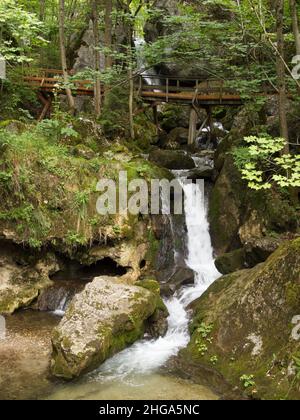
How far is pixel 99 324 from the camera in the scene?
725 cm

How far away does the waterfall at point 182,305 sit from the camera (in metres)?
7.19

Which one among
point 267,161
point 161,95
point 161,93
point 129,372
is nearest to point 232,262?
point 267,161

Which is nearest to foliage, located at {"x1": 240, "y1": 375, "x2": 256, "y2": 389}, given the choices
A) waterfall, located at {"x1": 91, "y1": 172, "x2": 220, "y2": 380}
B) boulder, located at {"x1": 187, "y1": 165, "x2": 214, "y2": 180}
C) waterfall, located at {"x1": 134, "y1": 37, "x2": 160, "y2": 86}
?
waterfall, located at {"x1": 91, "y1": 172, "x2": 220, "y2": 380}

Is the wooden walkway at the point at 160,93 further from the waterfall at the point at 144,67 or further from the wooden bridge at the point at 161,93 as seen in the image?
the waterfall at the point at 144,67

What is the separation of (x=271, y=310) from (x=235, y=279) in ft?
6.00

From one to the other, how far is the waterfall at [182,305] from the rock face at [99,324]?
0.26m

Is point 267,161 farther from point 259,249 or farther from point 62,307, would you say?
point 62,307

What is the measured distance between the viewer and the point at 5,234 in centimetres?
968

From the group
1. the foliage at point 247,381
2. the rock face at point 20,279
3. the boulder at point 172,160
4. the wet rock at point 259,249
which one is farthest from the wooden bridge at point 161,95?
the foliage at point 247,381

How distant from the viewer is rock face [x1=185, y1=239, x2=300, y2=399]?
610cm

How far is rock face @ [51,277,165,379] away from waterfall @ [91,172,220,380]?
10.3 inches

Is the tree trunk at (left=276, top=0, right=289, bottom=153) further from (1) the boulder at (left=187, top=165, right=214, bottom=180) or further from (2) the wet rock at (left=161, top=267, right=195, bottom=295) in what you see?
(2) the wet rock at (left=161, top=267, right=195, bottom=295)

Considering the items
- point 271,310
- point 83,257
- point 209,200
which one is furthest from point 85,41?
point 271,310
